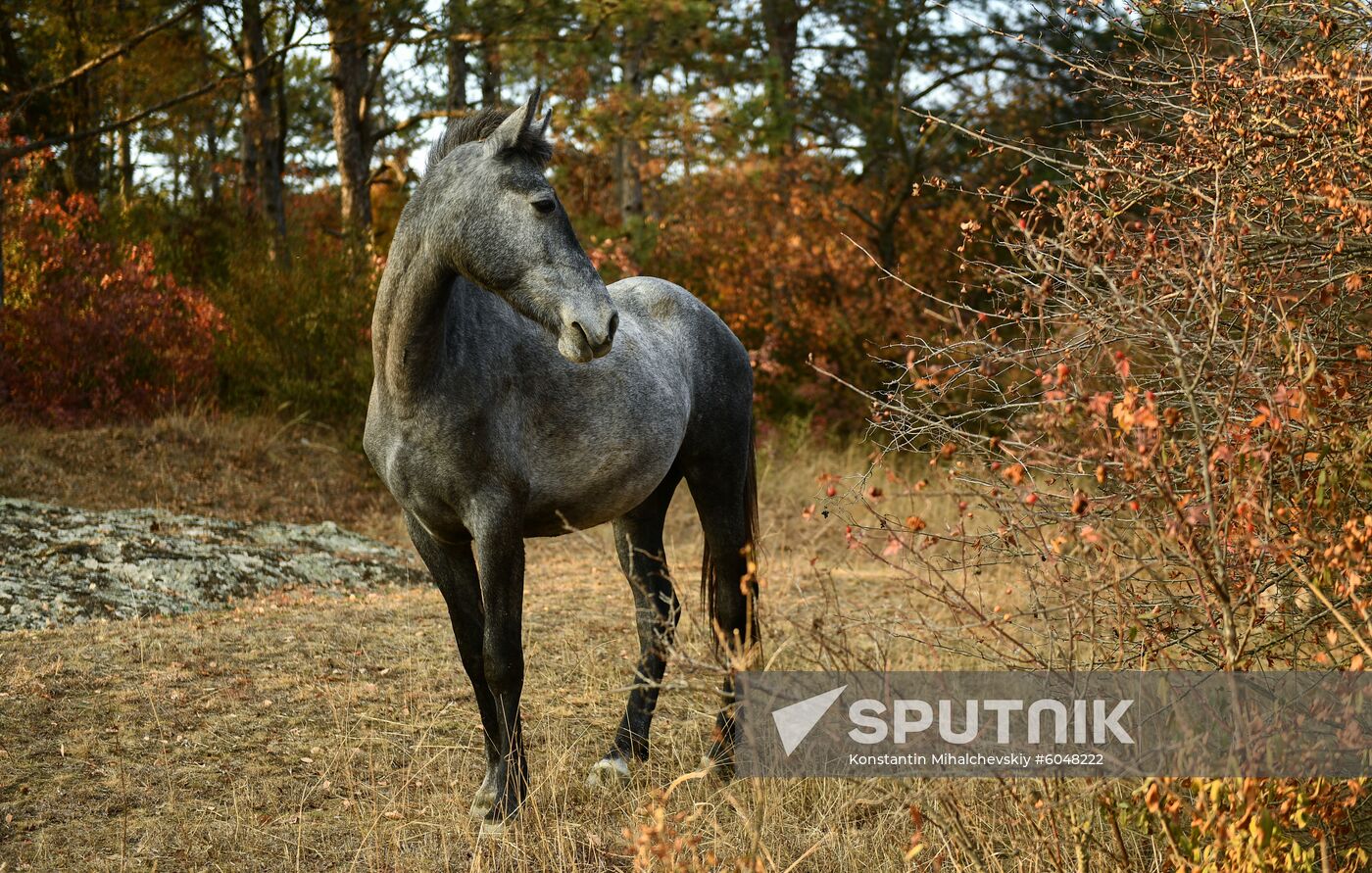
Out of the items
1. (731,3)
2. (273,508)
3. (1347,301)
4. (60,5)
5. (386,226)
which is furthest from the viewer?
(386,226)

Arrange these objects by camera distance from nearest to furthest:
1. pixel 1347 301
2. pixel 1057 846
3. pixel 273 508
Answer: pixel 1057 846 < pixel 1347 301 < pixel 273 508

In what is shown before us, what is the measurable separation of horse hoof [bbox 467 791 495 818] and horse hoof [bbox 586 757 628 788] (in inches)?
17.2

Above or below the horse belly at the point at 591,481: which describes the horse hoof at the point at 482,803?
below

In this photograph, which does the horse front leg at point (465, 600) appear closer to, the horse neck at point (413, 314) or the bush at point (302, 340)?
the horse neck at point (413, 314)

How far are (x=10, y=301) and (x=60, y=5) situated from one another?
4734 millimetres

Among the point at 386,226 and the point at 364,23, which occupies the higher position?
the point at 364,23

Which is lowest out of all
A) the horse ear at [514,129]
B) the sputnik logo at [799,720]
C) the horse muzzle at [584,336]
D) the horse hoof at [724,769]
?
the horse hoof at [724,769]

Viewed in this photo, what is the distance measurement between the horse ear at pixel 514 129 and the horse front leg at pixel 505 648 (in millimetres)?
1176

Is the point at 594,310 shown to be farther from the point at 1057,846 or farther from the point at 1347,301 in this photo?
the point at 1347,301

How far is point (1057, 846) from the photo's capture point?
260 centimetres

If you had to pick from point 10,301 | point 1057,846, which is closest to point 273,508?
point 10,301

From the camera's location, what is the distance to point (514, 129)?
3.27 metres

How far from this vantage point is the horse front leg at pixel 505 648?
3506mm

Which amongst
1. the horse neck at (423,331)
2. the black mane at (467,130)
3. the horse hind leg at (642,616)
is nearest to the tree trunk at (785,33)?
the horse hind leg at (642,616)
